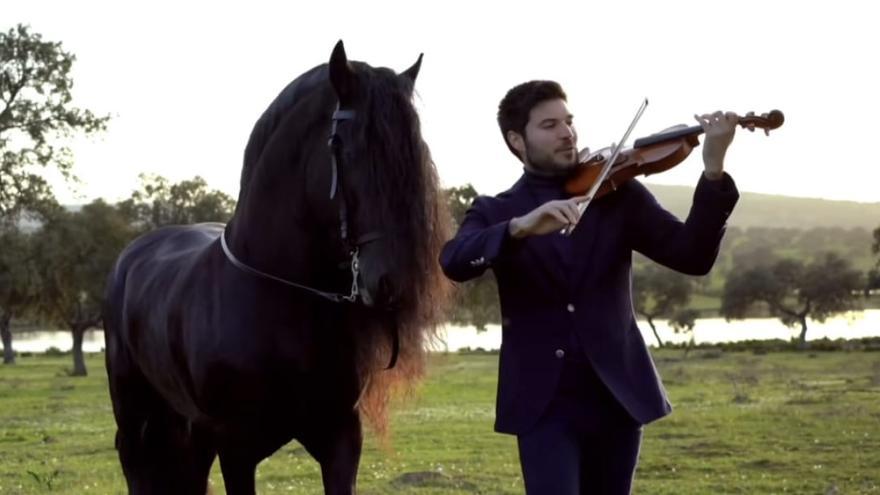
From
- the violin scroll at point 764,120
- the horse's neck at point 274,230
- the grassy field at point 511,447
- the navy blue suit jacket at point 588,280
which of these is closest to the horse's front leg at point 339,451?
the grassy field at point 511,447

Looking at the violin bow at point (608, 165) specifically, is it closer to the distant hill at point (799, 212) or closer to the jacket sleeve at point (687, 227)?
the jacket sleeve at point (687, 227)

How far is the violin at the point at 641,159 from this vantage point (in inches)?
154

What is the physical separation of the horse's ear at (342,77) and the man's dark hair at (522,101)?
0.62m

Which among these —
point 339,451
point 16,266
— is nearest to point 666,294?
point 16,266

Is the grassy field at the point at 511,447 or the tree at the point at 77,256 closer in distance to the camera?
the grassy field at the point at 511,447

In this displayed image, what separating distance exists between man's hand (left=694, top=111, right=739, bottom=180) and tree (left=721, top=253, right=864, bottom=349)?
6331cm

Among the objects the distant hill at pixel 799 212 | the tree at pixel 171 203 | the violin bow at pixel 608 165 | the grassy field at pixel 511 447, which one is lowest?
the grassy field at pixel 511 447

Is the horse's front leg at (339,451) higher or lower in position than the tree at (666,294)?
lower

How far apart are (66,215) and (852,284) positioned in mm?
47629

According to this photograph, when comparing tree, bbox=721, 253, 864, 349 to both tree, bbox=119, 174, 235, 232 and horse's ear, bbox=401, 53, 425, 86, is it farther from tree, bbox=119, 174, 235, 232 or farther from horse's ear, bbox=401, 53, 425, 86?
horse's ear, bbox=401, 53, 425, 86

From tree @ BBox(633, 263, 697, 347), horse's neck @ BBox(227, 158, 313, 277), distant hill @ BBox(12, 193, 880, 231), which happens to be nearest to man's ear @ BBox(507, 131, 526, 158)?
horse's neck @ BBox(227, 158, 313, 277)

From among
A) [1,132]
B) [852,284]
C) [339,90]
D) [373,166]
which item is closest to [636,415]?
[373,166]

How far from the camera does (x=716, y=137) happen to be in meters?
3.76

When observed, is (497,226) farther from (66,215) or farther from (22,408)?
(66,215)
